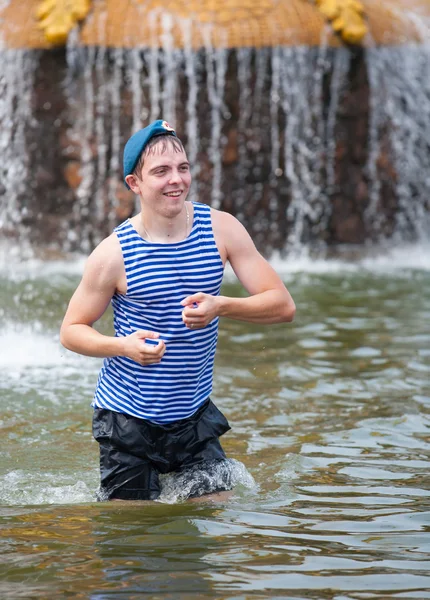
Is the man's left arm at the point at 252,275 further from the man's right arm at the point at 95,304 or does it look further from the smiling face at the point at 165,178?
the man's right arm at the point at 95,304

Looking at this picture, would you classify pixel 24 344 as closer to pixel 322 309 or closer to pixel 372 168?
pixel 322 309

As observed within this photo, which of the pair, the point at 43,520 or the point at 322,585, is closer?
the point at 322,585

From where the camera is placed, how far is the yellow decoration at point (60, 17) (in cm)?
1298

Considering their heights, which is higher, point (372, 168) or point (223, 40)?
point (223, 40)

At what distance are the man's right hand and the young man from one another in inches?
0.9

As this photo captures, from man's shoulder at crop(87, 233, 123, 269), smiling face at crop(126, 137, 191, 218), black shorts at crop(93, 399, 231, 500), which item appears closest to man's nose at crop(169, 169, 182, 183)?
smiling face at crop(126, 137, 191, 218)

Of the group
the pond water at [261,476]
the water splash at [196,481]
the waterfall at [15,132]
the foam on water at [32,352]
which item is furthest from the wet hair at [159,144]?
the waterfall at [15,132]

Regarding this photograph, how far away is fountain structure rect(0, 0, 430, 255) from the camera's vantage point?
519 inches

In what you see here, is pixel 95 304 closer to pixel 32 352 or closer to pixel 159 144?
pixel 159 144

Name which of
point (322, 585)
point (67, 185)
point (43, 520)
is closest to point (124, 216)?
point (67, 185)

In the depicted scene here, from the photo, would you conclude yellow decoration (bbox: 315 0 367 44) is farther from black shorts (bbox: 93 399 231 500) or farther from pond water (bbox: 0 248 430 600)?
black shorts (bbox: 93 399 231 500)

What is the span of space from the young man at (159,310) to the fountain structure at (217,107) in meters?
8.97

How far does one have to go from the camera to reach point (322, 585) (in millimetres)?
3803

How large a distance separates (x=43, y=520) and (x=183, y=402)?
29.5 inches
